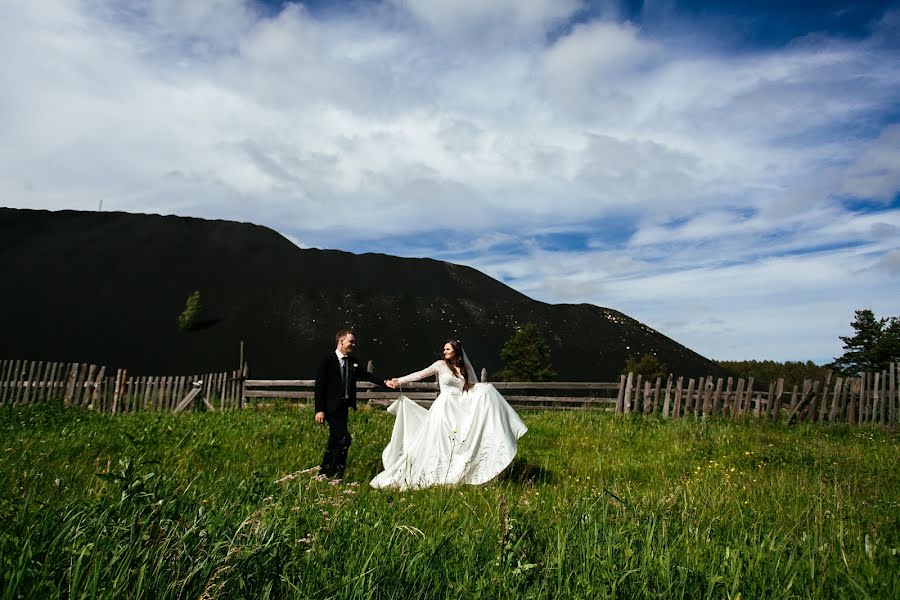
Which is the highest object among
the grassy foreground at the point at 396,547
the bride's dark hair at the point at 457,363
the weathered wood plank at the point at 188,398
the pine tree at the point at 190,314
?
the pine tree at the point at 190,314

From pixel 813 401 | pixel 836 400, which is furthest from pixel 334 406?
pixel 836 400

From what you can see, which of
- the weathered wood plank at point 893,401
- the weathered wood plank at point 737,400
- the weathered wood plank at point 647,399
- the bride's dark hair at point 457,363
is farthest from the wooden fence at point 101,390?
the weathered wood plank at point 893,401

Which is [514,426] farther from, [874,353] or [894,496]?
[874,353]

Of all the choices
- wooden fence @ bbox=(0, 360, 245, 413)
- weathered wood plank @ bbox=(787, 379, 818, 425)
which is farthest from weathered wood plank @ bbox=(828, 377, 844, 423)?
wooden fence @ bbox=(0, 360, 245, 413)

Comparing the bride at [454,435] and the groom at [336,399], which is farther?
the groom at [336,399]

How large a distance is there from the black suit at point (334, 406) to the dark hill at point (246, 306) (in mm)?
27890

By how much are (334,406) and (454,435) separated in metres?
1.61

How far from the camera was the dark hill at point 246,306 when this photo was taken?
121 ft

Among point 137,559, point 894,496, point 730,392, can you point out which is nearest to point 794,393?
point 730,392

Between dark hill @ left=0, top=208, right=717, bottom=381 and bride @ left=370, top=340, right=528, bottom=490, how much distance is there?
91.7ft

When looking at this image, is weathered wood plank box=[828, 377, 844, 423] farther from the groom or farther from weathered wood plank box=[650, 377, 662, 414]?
the groom

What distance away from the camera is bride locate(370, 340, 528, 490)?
6980 mm

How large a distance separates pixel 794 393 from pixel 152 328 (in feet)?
122

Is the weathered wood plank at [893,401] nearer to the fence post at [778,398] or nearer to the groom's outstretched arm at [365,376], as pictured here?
the fence post at [778,398]
